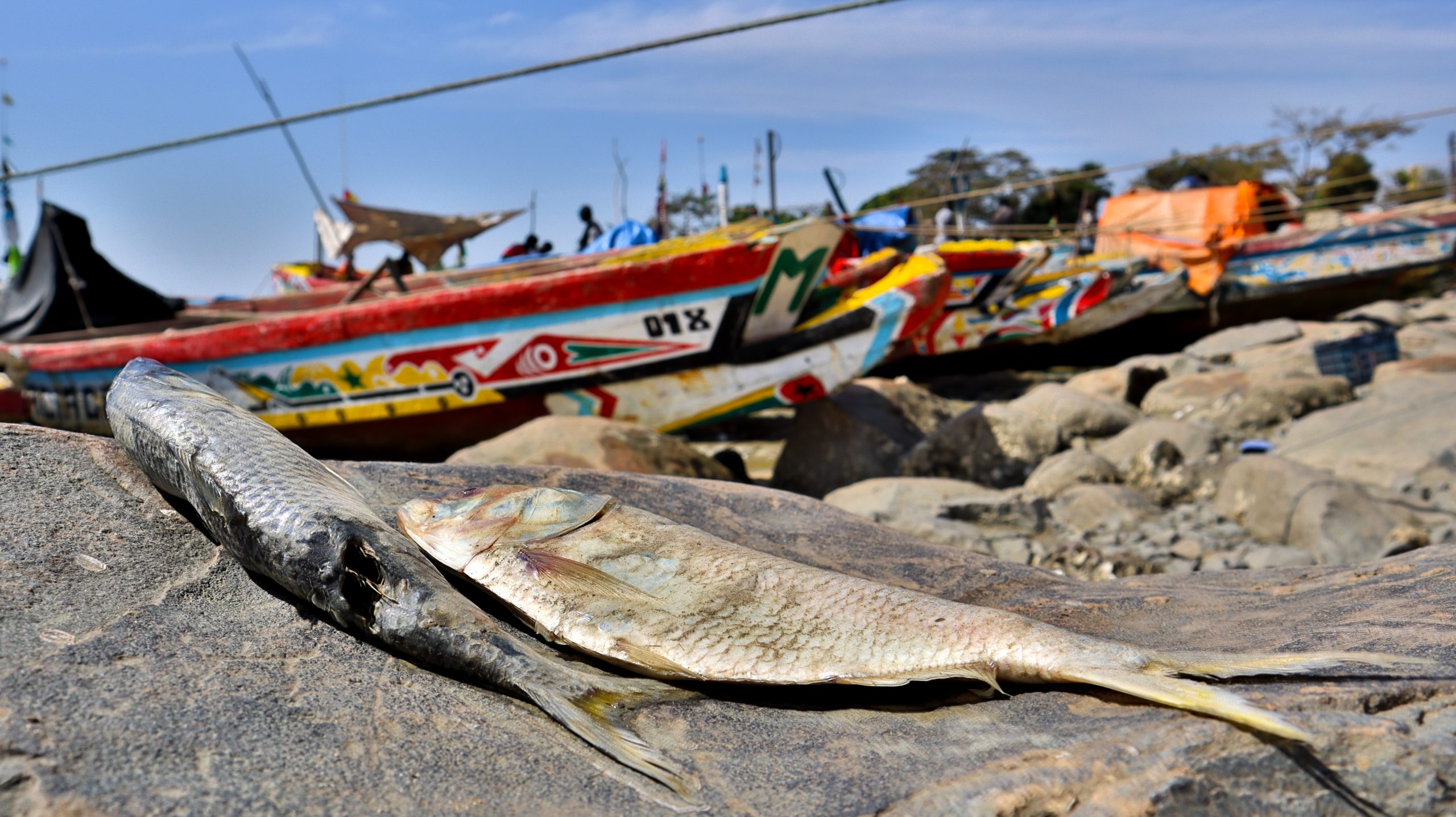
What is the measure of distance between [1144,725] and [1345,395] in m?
8.03

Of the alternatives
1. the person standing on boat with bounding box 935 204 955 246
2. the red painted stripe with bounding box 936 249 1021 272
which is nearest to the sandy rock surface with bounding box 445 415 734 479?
the red painted stripe with bounding box 936 249 1021 272

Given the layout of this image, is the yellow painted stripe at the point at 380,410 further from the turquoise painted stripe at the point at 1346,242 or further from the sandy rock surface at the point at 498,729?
the turquoise painted stripe at the point at 1346,242

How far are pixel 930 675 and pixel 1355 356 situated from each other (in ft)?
32.3

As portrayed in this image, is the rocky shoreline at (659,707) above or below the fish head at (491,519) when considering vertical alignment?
below

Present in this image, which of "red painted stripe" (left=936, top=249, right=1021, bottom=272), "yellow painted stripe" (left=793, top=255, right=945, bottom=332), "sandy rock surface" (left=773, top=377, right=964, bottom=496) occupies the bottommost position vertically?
"sandy rock surface" (left=773, top=377, right=964, bottom=496)

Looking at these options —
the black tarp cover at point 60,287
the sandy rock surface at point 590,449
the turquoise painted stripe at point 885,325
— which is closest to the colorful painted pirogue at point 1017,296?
the turquoise painted stripe at point 885,325

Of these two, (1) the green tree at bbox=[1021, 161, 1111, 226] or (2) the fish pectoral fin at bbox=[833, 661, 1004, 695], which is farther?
(1) the green tree at bbox=[1021, 161, 1111, 226]

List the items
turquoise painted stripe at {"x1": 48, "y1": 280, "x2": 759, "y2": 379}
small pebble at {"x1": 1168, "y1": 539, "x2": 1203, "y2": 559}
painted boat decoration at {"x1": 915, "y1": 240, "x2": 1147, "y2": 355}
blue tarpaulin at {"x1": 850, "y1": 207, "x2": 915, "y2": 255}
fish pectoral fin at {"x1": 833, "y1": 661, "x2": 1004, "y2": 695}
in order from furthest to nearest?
1. blue tarpaulin at {"x1": 850, "y1": 207, "x2": 915, "y2": 255}
2. painted boat decoration at {"x1": 915, "y1": 240, "x2": 1147, "y2": 355}
3. turquoise painted stripe at {"x1": 48, "y1": 280, "x2": 759, "y2": 379}
4. small pebble at {"x1": 1168, "y1": 539, "x2": 1203, "y2": 559}
5. fish pectoral fin at {"x1": 833, "y1": 661, "x2": 1004, "y2": 695}

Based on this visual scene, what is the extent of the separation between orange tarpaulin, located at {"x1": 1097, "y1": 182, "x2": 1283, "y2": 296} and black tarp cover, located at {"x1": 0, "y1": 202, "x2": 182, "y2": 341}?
486 inches

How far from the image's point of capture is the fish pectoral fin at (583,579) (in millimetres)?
1994

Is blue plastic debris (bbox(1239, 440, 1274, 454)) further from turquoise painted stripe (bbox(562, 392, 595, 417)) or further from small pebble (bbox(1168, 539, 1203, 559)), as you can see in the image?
turquoise painted stripe (bbox(562, 392, 595, 417))

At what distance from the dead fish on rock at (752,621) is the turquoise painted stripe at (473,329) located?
5423mm

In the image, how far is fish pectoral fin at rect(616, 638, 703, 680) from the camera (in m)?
1.84

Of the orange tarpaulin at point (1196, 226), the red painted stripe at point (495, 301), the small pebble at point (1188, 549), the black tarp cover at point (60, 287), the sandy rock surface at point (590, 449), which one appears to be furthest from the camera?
the orange tarpaulin at point (1196, 226)
